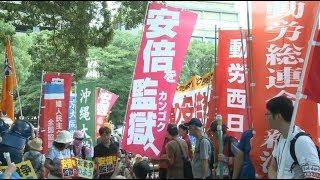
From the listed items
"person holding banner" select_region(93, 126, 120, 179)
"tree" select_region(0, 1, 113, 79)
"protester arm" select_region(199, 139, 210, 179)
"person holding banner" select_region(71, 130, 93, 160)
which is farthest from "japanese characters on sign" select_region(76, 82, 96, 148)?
"protester arm" select_region(199, 139, 210, 179)

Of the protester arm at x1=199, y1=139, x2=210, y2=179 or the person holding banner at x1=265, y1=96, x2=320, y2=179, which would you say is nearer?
→ the person holding banner at x1=265, y1=96, x2=320, y2=179

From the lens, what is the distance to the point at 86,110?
10.5 m

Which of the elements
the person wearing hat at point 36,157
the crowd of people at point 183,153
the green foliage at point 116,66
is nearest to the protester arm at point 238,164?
Result: the crowd of people at point 183,153

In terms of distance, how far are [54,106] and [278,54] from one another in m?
5.79

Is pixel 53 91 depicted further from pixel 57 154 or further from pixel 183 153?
pixel 183 153

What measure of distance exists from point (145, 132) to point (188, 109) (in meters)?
5.88

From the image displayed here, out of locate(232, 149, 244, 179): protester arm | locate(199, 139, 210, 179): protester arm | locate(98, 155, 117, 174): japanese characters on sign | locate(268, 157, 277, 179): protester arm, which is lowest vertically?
locate(98, 155, 117, 174): japanese characters on sign

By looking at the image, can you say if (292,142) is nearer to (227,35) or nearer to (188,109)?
(227,35)

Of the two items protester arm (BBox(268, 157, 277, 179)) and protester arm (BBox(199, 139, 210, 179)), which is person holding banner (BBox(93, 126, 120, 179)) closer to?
protester arm (BBox(199, 139, 210, 179))

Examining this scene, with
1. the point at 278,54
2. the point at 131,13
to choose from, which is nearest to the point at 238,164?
the point at 278,54

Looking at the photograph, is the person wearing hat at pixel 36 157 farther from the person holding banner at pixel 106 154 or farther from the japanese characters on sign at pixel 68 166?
the person holding banner at pixel 106 154

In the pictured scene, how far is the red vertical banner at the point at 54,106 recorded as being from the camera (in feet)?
32.8

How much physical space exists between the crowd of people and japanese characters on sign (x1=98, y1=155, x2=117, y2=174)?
0.02 m

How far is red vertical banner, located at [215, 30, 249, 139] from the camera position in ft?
29.3
